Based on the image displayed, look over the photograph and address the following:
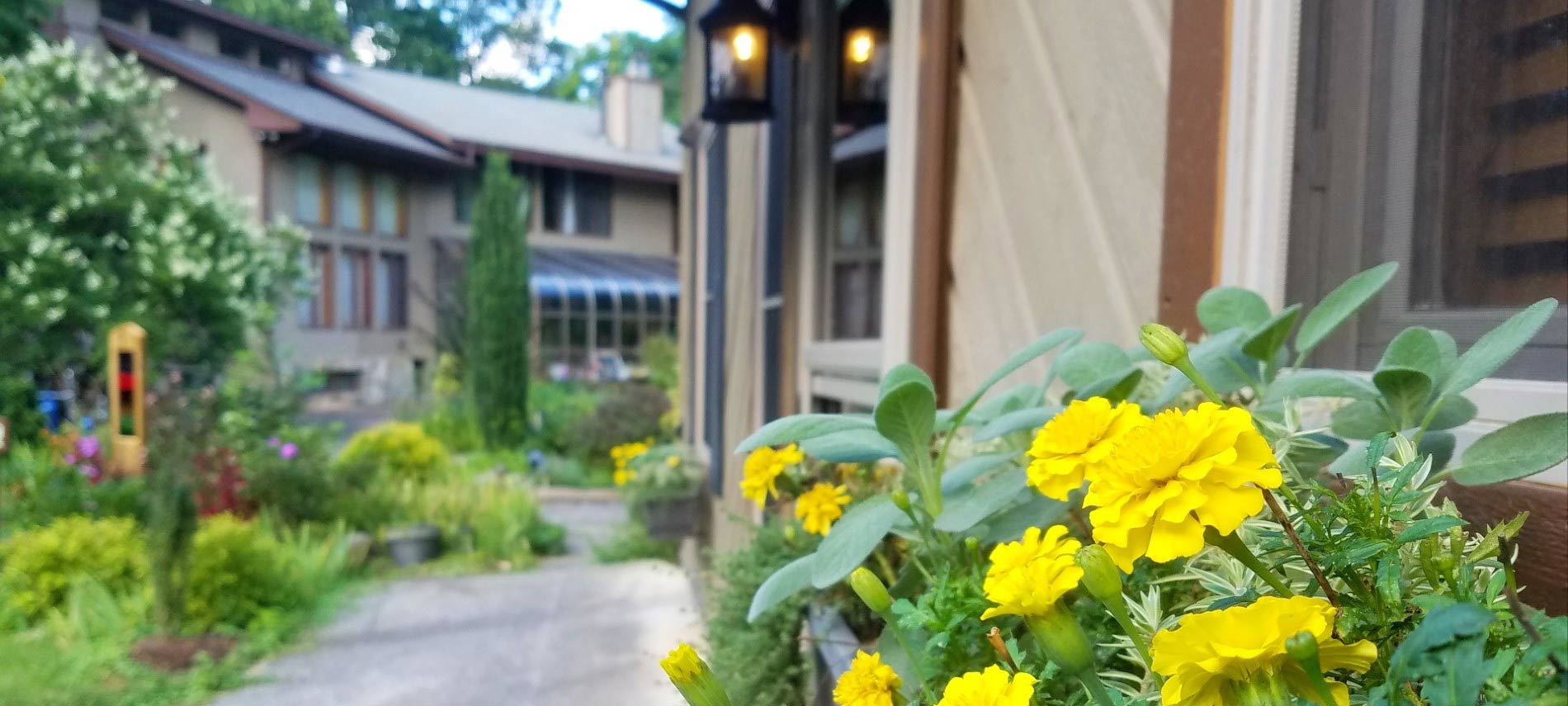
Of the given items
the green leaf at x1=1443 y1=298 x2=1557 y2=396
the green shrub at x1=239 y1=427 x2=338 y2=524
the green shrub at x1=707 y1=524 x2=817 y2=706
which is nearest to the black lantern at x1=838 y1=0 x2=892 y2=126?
the green shrub at x1=707 y1=524 x2=817 y2=706

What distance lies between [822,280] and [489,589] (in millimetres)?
2675

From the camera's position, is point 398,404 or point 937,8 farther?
point 398,404

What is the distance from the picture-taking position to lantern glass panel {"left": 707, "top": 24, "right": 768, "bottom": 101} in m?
3.24

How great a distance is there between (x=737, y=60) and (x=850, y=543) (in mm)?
2706

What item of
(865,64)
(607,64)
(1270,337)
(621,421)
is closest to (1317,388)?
(1270,337)

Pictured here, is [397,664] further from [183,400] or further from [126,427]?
[183,400]

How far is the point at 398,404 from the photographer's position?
1079 cm

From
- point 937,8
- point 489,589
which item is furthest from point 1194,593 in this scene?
point 489,589

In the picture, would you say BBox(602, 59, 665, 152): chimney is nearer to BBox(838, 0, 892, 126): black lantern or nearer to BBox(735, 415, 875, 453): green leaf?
BBox(838, 0, 892, 126): black lantern

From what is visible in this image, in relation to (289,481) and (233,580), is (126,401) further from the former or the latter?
(233,580)

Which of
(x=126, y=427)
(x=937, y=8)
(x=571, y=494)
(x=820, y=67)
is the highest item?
(x=820, y=67)

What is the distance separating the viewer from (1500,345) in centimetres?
63

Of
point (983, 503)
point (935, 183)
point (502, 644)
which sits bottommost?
point (502, 644)

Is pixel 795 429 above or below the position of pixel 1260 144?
below
